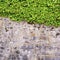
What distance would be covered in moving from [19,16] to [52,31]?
0.55 meters

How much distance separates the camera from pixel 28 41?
326 cm

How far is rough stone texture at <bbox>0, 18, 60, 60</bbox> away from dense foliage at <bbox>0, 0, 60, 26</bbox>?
0.10m

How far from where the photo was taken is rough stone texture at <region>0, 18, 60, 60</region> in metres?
3.19

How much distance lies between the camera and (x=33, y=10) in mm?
3479

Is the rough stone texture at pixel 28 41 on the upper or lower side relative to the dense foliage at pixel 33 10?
lower

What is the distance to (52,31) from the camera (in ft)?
10.9

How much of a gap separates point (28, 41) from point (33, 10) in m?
0.51

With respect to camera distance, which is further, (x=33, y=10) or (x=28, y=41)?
(x=33, y=10)

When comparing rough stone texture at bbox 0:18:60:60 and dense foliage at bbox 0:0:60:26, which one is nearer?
rough stone texture at bbox 0:18:60:60

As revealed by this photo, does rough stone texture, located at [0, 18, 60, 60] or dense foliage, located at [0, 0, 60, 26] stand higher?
dense foliage, located at [0, 0, 60, 26]

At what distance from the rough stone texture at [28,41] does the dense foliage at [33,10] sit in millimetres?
96

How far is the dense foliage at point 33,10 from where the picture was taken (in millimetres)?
3428

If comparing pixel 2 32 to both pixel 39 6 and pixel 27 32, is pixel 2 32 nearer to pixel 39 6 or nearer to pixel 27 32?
pixel 27 32

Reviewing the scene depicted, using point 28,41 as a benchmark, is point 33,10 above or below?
above
